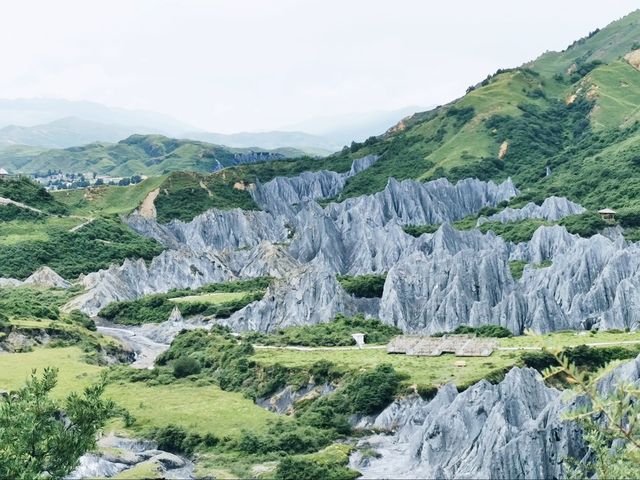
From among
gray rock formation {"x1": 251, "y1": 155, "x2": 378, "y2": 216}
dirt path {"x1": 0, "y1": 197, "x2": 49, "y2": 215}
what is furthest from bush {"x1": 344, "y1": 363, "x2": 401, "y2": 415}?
gray rock formation {"x1": 251, "y1": 155, "x2": 378, "y2": 216}

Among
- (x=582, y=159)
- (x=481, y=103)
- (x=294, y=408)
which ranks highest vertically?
(x=481, y=103)

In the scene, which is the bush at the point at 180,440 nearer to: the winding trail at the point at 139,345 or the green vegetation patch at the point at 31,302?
the winding trail at the point at 139,345

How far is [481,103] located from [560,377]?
436 ft

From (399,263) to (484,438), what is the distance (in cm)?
4707

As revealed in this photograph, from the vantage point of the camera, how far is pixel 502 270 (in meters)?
75.4

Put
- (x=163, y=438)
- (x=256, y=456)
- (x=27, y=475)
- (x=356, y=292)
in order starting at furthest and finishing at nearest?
(x=356, y=292) → (x=163, y=438) → (x=256, y=456) → (x=27, y=475)

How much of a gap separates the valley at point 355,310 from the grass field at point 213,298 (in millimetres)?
1242

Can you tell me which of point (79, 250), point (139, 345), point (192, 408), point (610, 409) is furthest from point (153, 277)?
point (610, 409)

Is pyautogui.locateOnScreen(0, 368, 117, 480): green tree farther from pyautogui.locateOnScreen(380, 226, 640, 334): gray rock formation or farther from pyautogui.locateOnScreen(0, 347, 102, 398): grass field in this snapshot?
pyautogui.locateOnScreen(380, 226, 640, 334): gray rock formation

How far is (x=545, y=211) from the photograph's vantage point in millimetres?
116438

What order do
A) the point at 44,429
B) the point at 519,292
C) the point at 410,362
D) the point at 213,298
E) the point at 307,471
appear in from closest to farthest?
1. the point at 44,429
2. the point at 307,471
3. the point at 410,362
4. the point at 519,292
5. the point at 213,298

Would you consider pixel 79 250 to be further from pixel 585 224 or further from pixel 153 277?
pixel 585 224

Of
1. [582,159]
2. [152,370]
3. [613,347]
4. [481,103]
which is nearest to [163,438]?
[152,370]

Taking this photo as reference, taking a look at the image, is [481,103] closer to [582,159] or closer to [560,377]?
[582,159]
